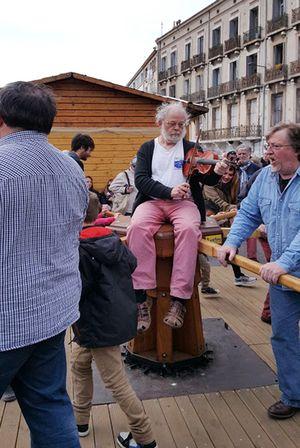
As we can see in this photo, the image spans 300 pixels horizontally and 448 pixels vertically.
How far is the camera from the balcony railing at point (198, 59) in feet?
136

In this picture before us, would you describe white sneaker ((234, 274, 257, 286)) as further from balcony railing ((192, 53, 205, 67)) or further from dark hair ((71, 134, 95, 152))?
balcony railing ((192, 53, 205, 67))

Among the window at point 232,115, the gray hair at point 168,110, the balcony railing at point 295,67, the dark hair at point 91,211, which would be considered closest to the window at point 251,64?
the window at point 232,115

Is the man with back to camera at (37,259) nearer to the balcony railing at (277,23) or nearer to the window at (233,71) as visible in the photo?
the balcony railing at (277,23)

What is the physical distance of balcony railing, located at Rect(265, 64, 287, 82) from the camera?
31.1 metres

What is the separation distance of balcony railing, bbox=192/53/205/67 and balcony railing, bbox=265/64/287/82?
9.89 metres

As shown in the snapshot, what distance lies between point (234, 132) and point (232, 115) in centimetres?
165

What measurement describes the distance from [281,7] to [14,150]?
35387mm

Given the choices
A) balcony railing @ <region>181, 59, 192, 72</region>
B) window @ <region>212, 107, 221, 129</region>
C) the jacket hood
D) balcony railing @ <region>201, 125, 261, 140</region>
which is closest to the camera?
the jacket hood

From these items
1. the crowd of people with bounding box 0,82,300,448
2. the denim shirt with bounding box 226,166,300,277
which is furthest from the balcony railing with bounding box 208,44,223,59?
the denim shirt with bounding box 226,166,300,277

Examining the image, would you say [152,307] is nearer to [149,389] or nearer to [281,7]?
[149,389]

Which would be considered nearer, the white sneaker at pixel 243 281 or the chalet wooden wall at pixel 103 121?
the white sneaker at pixel 243 281

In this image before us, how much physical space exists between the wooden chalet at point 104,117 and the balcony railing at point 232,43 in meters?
27.0

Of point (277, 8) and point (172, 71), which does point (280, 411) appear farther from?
point (172, 71)

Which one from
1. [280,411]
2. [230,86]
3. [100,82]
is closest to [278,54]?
[230,86]
